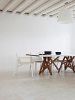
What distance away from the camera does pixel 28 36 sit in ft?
24.2

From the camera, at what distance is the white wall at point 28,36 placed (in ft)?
22.6

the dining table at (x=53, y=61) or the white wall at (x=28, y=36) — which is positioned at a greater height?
the white wall at (x=28, y=36)

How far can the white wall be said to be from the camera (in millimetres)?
6887

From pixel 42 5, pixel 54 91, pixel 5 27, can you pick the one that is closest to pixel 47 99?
pixel 54 91

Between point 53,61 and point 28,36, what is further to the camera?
point 28,36

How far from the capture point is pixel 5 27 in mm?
6883

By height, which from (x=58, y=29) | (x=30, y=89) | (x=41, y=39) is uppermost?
(x=58, y=29)

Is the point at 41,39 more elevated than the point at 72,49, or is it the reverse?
the point at 41,39

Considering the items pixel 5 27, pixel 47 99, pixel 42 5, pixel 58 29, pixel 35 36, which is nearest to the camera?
pixel 47 99

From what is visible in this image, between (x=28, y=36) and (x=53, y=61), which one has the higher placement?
(x=28, y=36)

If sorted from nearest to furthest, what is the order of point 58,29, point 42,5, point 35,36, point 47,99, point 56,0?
point 47,99 → point 56,0 → point 42,5 → point 35,36 → point 58,29

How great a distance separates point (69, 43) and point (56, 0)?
3.57 m

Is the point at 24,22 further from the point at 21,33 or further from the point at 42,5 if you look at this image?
the point at 42,5

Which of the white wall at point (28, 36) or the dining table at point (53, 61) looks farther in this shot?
the white wall at point (28, 36)
